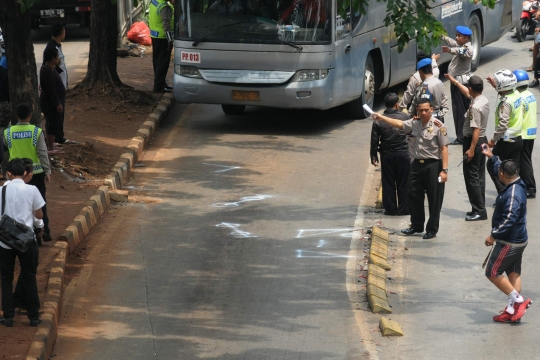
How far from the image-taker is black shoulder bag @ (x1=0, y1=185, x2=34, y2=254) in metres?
7.70

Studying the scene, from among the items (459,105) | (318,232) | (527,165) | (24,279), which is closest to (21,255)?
(24,279)

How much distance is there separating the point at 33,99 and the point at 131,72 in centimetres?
744

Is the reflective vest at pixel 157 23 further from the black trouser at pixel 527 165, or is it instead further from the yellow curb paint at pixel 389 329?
the yellow curb paint at pixel 389 329

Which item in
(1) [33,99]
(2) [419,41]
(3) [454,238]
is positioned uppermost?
(2) [419,41]

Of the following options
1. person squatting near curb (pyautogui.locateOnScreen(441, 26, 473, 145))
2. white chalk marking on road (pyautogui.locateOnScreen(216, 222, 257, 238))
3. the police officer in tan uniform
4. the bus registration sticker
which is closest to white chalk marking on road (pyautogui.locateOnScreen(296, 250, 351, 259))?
white chalk marking on road (pyautogui.locateOnScreen(216, 222, 257, 238))

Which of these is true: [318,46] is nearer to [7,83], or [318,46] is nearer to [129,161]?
[129,161]

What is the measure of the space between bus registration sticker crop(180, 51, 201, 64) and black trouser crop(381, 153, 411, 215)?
174 inches

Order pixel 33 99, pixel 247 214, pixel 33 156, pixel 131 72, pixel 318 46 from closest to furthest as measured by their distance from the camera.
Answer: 1. pixel 33 156
2. pixel 247 214
3. pixel 33 99
4. pixel 318 46
5. pixel 131 72

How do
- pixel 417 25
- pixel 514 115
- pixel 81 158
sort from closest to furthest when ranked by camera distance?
pixel 417 25, pixel 514 115, pixel 81 158

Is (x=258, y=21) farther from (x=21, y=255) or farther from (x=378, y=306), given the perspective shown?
(x=21, y=255)

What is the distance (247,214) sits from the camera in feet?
37.2

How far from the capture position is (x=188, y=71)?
1505 centimetres

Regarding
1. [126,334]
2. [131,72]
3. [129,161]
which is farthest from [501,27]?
[126,334]

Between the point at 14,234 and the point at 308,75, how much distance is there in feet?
24.7
